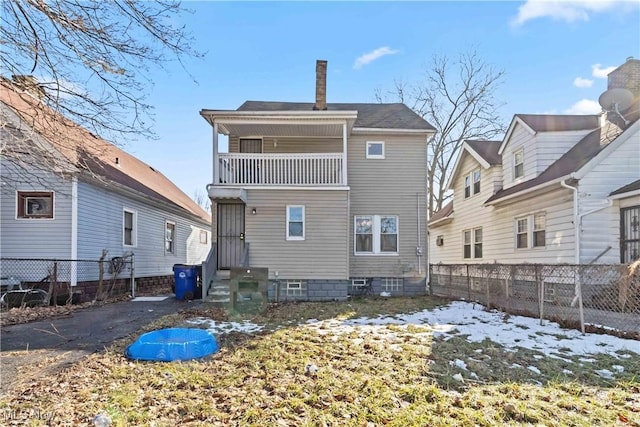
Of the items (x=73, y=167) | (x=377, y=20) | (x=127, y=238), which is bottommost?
(x=127, y=238)

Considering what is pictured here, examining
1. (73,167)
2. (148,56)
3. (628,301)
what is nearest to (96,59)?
(148,56)

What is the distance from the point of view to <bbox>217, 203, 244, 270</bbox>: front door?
12.6 meters

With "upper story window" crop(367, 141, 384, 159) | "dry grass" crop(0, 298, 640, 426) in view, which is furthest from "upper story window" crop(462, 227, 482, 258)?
"dry grass" crop(0, 298, 640, 426)

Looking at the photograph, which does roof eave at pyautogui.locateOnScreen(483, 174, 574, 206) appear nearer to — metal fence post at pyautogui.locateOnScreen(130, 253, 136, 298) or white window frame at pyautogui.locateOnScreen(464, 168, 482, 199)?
white window frame at pyautogui.locateOnScreen(464, 168, 482, 199)

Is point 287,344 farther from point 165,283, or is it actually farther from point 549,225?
point 165,283

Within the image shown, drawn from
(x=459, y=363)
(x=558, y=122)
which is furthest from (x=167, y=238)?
(x=558, y=122)

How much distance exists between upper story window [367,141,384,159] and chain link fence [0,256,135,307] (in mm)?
8971

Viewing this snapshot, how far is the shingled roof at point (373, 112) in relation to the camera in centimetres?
1358

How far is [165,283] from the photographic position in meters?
17.1

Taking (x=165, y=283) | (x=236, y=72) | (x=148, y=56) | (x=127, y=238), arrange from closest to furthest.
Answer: (x=148, y=56), (x=236, y=72), (x=127, y=238), (x=165, y=283)

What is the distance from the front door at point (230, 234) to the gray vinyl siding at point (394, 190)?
3628 millimetres

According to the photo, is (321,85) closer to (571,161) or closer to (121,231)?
(571,161)

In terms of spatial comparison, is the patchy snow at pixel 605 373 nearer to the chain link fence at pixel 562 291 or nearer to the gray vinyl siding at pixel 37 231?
the chain link fence at pixel 562 291

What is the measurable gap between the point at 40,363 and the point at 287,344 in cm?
318
